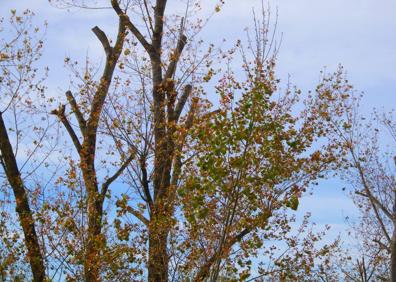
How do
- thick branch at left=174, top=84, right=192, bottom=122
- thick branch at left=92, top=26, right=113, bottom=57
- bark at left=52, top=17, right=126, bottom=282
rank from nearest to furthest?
bark at left=52, top=17, right=126, bottom=282
thick branch at left=174, top=84, right=192, bottom=122
thick branch at left=92, top=26, right=113, bottom=57

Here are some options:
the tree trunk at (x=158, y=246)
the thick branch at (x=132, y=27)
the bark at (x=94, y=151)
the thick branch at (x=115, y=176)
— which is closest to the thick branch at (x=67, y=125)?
the bark at (x=94, y=151)

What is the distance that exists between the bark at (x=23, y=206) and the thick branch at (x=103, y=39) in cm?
322

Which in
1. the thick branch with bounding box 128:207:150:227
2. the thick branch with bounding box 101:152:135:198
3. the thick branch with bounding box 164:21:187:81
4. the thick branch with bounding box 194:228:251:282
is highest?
the thick branch with bounding box 164:21:187:81

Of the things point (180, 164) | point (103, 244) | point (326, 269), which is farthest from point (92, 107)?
point (326, 269)

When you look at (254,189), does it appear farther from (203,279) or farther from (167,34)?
(167,34)

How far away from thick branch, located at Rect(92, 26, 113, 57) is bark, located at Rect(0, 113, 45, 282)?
3218 millimetres

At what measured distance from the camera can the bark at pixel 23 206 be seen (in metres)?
12.6

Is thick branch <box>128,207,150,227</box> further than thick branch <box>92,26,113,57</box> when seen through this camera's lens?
No

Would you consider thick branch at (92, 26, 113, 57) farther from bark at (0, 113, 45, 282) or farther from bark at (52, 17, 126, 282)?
bark at (0, 113, 45, 282)

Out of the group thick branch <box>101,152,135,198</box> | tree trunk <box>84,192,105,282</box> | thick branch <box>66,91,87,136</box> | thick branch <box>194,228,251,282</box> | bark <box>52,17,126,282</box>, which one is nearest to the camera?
thick branch <box>194,228,251,282</box>

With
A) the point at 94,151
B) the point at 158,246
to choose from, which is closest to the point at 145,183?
the point at 158,246

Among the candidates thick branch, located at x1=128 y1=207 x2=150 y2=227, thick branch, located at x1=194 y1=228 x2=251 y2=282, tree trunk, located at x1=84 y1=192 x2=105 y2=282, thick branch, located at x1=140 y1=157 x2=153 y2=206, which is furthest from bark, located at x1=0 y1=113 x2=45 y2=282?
thick branch, located at x1=194 y1=228 x2=251 y2=282

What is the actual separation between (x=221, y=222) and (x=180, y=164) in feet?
9.83

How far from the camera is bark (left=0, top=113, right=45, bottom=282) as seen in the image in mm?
12555
